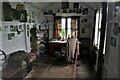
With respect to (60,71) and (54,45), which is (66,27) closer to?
(54,45)

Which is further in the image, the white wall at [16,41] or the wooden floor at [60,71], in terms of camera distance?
the wooden floor at [60,71]

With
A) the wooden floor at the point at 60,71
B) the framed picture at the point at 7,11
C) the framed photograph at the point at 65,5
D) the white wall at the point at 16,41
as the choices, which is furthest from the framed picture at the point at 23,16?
the framed photograph at the point at 65,5

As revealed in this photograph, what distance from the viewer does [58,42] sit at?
7.57m

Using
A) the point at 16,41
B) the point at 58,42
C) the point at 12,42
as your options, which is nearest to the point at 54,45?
the point at 58,42

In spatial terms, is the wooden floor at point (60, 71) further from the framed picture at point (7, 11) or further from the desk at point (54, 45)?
the framed picture at point (7, 11)

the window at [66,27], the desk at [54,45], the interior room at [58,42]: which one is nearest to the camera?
the interior room at [58,42]

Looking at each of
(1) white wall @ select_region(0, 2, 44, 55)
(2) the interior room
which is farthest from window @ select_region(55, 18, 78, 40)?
(1) white wall @ select_region(0, 2, 44, 55)

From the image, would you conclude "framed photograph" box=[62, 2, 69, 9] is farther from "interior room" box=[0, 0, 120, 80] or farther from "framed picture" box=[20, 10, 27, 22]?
"framed picture" box=[20, 10, 27, 22]

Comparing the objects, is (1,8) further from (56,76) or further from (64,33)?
(64,33)

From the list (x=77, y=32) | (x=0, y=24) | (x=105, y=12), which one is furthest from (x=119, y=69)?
(x=77, y=32)

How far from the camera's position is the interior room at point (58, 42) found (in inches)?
153

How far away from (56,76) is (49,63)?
1.70 meters

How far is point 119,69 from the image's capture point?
9.62 feet

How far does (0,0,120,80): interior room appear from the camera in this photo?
153 inches
